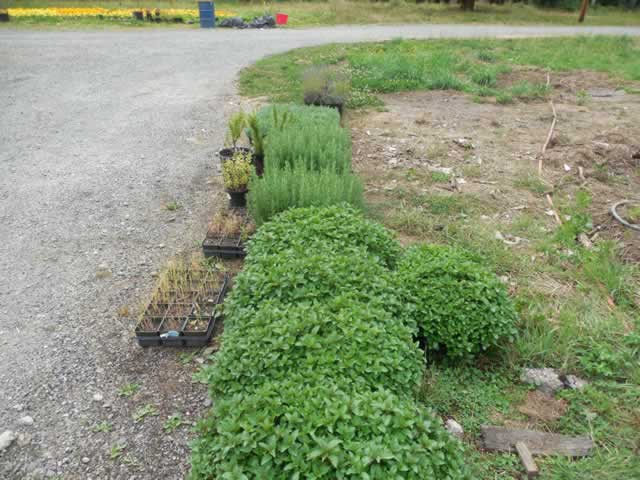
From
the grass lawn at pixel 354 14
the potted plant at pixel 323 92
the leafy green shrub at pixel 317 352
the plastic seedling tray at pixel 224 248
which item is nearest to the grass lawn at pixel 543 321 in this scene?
the potted plant at pixel 323 92

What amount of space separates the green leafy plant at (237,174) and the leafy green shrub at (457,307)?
219 centimetres

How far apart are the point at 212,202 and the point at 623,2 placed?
1436 inches

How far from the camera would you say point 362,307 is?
2467mm

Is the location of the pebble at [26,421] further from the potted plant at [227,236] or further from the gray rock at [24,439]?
the potted plant at [227,236]

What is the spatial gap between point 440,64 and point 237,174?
8.07m

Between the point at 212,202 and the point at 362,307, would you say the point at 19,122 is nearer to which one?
the point at 212,202

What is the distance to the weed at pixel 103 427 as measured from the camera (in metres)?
2.61

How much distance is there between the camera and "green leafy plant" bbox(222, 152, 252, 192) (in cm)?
464

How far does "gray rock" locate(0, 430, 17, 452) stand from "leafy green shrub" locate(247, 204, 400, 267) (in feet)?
5.35

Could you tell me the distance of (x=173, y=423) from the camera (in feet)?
8.70

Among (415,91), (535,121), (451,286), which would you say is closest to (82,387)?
(451,286)

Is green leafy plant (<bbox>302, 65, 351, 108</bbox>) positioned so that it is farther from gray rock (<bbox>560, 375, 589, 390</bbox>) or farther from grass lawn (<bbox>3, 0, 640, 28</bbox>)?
grass lawn (<bbox>3, 0, 640, 28</bbox>)

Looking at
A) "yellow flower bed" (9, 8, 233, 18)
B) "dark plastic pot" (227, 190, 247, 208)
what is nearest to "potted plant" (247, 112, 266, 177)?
"dark plastic pot" (227, 190, 247, 208)

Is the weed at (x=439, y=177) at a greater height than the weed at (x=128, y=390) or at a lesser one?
greater
